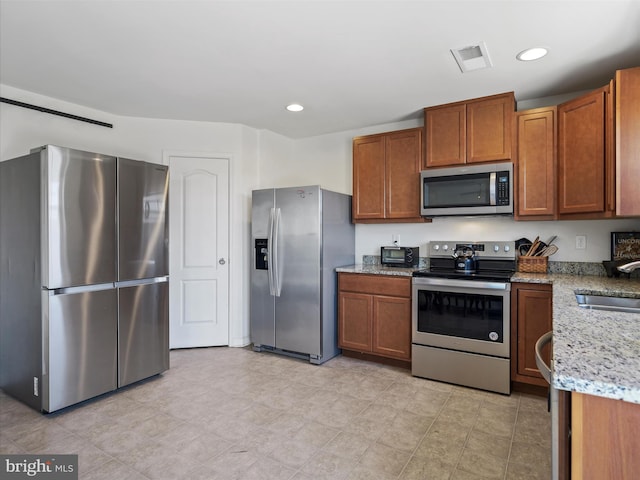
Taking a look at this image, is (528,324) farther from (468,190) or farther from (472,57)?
(472,57)

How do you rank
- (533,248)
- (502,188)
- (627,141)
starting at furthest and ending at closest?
(533,248), (502,188), (627,141)

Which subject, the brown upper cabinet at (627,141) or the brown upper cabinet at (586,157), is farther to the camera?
the brown upper cabinet at (586,157)

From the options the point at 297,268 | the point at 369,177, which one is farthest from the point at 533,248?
the point at 297,268

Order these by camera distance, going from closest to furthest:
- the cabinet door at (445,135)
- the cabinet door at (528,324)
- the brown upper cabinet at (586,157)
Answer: the brown upper cabinet at (586,157), the cabinet door at (528,324), the cabinet door at (445,135)

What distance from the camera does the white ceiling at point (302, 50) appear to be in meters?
1.96

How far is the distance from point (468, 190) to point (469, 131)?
509 millimetres

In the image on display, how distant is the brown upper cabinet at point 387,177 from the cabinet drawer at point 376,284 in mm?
633

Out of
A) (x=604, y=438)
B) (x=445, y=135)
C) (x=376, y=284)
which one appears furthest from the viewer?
(x=376, y=284)

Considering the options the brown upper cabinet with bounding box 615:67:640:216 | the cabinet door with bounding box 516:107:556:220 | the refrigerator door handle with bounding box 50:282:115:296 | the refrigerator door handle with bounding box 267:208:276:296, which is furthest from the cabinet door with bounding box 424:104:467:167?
the refrigerator door handle with bounding box 50:282:115:296

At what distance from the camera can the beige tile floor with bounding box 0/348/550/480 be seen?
1.95 metres

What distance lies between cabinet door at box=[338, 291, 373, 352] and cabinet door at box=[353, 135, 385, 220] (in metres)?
0.85

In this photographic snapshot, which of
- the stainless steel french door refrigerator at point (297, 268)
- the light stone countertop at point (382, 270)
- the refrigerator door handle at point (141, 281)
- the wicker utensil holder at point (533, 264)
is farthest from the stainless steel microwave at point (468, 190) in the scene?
the refrigerator door handle at point (141, 281)

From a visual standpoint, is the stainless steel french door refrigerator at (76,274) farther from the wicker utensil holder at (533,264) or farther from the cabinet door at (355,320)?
the wicker utensil holder at (533,264)

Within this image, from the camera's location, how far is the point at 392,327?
11.0ft
